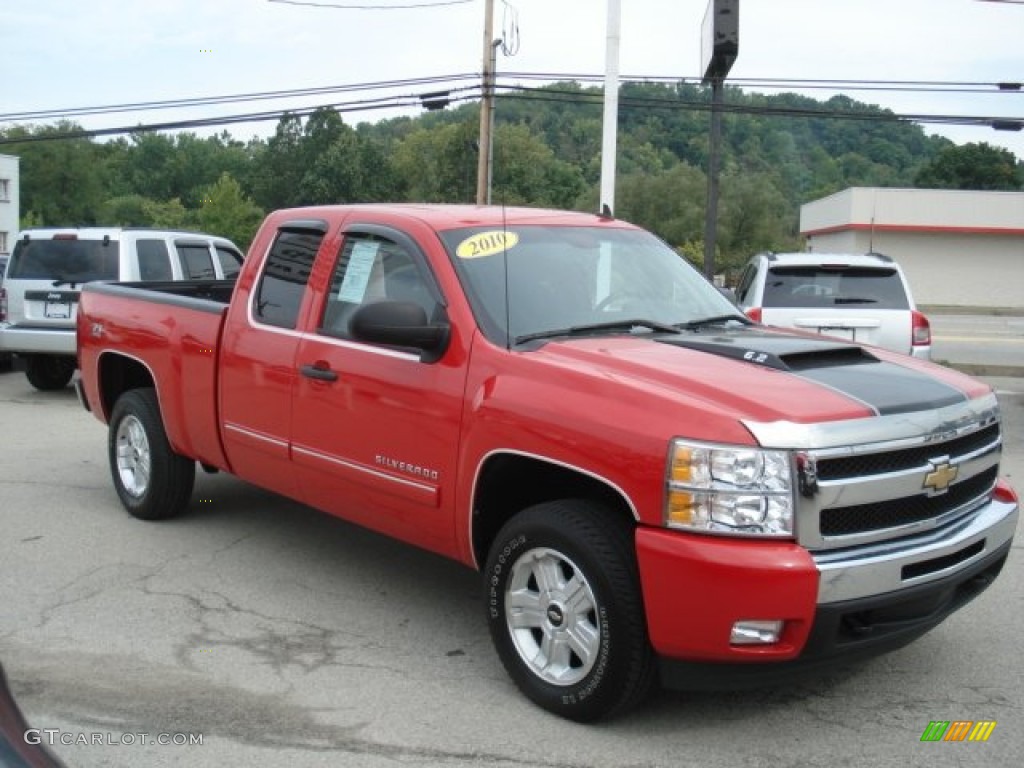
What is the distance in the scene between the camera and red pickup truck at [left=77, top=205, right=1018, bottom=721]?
3.45 meters

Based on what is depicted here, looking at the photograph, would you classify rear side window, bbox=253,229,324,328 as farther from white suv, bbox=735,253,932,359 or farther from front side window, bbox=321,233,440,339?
white suv, bbox=735,253,932,359

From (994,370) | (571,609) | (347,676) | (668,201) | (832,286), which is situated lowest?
(994,370)

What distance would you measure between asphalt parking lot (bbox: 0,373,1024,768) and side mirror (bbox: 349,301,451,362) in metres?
1.36

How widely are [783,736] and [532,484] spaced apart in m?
1.34

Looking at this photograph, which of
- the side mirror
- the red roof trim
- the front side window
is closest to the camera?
the side mirror

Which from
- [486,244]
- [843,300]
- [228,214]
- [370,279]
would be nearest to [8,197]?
[228,214]

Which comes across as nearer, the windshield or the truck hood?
the truck hood

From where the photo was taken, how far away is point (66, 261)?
12297 mm

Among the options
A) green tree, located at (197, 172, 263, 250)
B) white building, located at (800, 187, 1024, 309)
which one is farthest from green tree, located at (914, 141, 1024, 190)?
green tree, located at (197, 172, 263, 250)

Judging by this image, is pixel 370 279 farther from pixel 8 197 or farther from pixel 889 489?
pixel 8 197

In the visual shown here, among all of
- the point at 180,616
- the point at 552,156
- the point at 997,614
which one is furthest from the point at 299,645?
the point at 552,156

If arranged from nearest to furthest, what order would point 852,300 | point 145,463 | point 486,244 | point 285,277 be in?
point 486,244
point 285,277
point 145,463
point 852,300

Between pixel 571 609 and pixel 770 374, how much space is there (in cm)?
112

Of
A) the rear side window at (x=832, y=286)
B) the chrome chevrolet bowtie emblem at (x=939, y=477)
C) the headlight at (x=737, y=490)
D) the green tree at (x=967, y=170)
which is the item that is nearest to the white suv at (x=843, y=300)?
the rear side window at (x=832, y=286)
